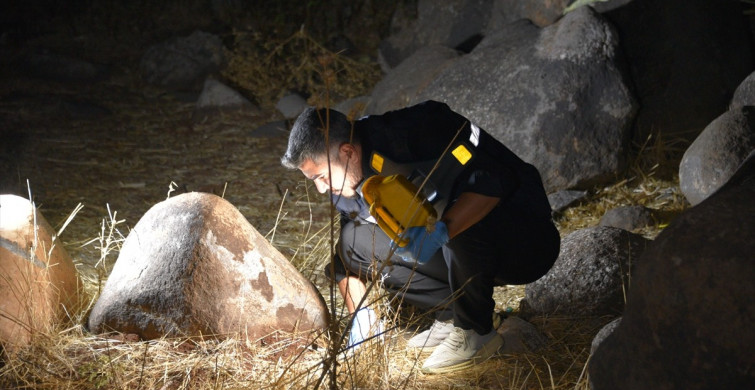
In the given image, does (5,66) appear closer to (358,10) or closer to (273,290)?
(358,10)

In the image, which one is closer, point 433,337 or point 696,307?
point 696,307

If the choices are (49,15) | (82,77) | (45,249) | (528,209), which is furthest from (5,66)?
(528,209)

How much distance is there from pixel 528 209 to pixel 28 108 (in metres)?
5.74

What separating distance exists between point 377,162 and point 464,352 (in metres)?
0.86

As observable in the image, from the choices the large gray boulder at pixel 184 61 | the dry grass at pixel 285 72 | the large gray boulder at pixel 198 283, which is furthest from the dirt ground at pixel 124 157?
the large gray boulder at pixel 198 283

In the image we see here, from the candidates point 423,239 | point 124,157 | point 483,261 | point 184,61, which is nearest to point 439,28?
point 184,61

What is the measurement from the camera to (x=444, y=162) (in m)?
3.00

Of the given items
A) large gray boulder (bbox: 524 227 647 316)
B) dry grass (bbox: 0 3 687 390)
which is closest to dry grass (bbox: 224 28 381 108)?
dry grass (bbox: 0 3 687 390)

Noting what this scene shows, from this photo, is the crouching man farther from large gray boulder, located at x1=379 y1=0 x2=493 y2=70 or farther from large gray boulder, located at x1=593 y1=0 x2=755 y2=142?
large gray boulder, located at x1=379 y1=0 x2=493 y2=70

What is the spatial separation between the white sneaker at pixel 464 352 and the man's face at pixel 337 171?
0.75 m

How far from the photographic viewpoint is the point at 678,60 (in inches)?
213

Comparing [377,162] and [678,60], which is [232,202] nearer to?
[377,162]

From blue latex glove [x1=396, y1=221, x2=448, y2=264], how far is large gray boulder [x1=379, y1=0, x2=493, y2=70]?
4.22 meters

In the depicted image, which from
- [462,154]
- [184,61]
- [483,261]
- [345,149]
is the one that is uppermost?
[345,149]
